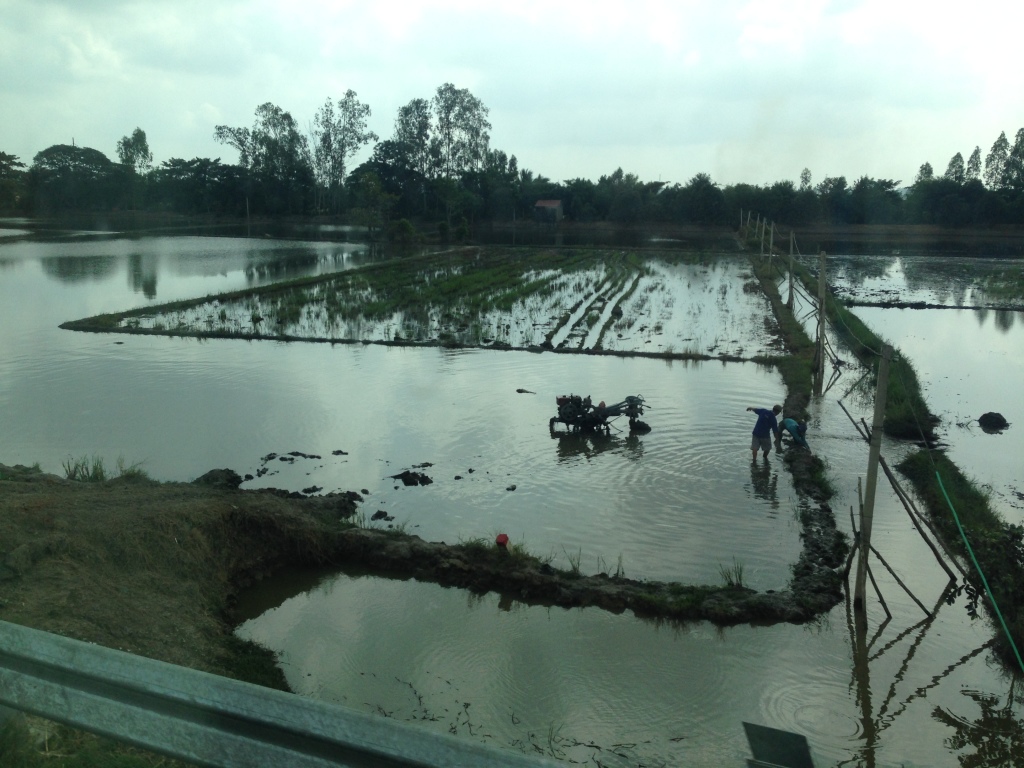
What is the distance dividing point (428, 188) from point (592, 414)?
52.4 m

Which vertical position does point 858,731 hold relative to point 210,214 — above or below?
below

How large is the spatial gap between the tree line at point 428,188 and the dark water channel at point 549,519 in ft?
114

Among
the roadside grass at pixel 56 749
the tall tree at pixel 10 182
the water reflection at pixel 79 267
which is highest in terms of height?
the tall tree at pixel 10 182

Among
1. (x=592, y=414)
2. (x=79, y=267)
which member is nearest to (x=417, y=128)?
(x=79, y=267)

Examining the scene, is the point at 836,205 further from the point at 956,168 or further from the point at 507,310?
the point at 507,310

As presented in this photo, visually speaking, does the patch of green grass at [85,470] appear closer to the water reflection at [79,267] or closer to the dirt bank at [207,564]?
the dirt bank at [207,564]

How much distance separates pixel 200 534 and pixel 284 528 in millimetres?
743

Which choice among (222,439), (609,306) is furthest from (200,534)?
(609,306)

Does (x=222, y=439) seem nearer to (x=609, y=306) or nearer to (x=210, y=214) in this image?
(x=609, y=306)

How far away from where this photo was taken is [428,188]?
59844 millimetres

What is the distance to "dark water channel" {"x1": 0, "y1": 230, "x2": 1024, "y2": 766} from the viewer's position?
193 inches

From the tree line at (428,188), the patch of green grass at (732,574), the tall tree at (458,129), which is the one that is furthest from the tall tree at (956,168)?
the patch of green grass at (732,574)

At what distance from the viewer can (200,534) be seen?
20.9ft

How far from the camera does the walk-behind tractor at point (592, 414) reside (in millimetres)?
10195
